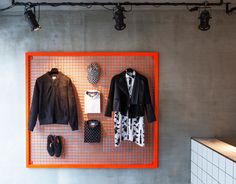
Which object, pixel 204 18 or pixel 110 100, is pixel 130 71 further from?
pixel 204 18

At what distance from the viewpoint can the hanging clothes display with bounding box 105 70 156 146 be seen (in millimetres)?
3670

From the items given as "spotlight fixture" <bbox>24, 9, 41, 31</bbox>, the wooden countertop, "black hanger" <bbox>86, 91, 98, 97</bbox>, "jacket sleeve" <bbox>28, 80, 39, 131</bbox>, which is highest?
"spotlight fixture" <bbox>24, 9, 41, 31</bbox>

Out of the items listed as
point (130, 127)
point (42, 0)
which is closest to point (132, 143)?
point (130, 127)

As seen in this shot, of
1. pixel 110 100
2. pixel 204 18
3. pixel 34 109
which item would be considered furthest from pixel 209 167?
pixel 34 109

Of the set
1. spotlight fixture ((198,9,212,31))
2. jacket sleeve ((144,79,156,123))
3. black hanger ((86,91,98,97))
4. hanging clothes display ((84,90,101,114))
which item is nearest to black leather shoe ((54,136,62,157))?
hanging clothes display ((84,90,101,114))

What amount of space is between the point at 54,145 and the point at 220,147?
210cm


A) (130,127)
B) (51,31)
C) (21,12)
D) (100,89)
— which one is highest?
(21,12)

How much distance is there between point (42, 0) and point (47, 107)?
4.53 feet

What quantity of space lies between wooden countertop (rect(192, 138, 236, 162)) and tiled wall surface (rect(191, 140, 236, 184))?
39 millimetres

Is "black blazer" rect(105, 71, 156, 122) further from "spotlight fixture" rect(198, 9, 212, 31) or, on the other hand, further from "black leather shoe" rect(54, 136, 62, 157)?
"spotlight fixture" rect(198, 9, 212, 31)

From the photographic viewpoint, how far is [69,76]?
3.83 metres

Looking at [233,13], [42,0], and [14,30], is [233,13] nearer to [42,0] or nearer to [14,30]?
[42,0]

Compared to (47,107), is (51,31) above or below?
above

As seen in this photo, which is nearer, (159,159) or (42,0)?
(42,0)
